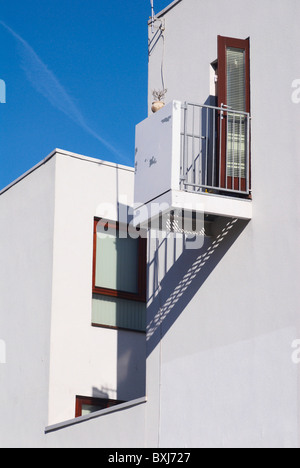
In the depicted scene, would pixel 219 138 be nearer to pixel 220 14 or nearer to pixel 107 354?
pixel 220 14

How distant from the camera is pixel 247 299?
9.75 metres

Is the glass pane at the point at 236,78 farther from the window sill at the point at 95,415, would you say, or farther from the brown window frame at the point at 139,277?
the brown window frame at the point at 139,277

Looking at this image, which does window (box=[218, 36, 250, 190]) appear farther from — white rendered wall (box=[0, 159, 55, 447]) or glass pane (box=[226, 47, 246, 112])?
white rendered wall (box=[0, 159, 55, 447])

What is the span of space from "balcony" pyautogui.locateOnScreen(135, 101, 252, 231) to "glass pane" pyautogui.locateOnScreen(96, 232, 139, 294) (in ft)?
12.9

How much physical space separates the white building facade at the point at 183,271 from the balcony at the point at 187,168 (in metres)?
0.02

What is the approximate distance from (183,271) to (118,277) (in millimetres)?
3854

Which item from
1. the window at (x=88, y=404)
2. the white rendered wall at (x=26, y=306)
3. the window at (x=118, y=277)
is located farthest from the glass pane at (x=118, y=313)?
the window at (x=88, y=404)

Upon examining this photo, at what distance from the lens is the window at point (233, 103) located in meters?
10.3

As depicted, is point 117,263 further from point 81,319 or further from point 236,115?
A: point 236,115

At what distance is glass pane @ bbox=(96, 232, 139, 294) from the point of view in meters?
14.6

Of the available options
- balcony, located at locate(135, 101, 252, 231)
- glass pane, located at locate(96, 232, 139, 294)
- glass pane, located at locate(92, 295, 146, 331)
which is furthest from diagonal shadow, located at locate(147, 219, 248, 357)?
glass pane, located at locate(96, 232, 139, 294)

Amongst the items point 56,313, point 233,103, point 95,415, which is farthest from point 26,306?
point 233,103
